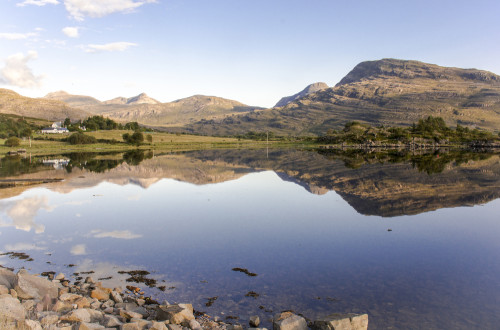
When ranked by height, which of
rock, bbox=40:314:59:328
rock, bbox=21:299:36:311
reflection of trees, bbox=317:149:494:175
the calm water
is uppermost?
reflection of trees, bbox=317:149:494:175

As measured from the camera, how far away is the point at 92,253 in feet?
61.3

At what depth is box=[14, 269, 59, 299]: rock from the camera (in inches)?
456

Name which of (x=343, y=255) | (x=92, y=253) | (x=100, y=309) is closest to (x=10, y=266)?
(x=92, y=253)

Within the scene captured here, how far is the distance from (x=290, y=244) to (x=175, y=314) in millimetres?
10064

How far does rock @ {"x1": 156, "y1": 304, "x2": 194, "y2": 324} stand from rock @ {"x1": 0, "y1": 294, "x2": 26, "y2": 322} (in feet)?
11.9

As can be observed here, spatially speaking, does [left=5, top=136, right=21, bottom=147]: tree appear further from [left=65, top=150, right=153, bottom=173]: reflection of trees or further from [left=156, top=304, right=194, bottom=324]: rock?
[left=156, top=304, right=194, bottom=324]: rock

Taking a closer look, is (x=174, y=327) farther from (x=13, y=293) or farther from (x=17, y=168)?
(x=17, y=168)

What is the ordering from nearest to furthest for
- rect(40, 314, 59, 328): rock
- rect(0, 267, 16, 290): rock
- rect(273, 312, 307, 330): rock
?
rect(40, 314, 59, 328): rock → rect(273, 312, 307, 330): rock → rect(0, 267, 16, 290): rock

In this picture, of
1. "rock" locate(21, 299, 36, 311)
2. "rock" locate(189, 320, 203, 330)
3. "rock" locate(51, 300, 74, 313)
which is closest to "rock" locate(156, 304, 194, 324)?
"rock" locate(189, 320, 203, 330)

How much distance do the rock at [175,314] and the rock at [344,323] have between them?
12.8 ft

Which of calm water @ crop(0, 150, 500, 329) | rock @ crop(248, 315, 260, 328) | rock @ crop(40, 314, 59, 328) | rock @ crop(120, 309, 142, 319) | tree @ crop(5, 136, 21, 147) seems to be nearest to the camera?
rock @ crop(40, 314, 59, 328)

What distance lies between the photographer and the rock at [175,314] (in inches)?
414

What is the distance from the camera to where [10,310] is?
9508 millimetres

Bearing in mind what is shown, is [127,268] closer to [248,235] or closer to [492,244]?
[248,235]
